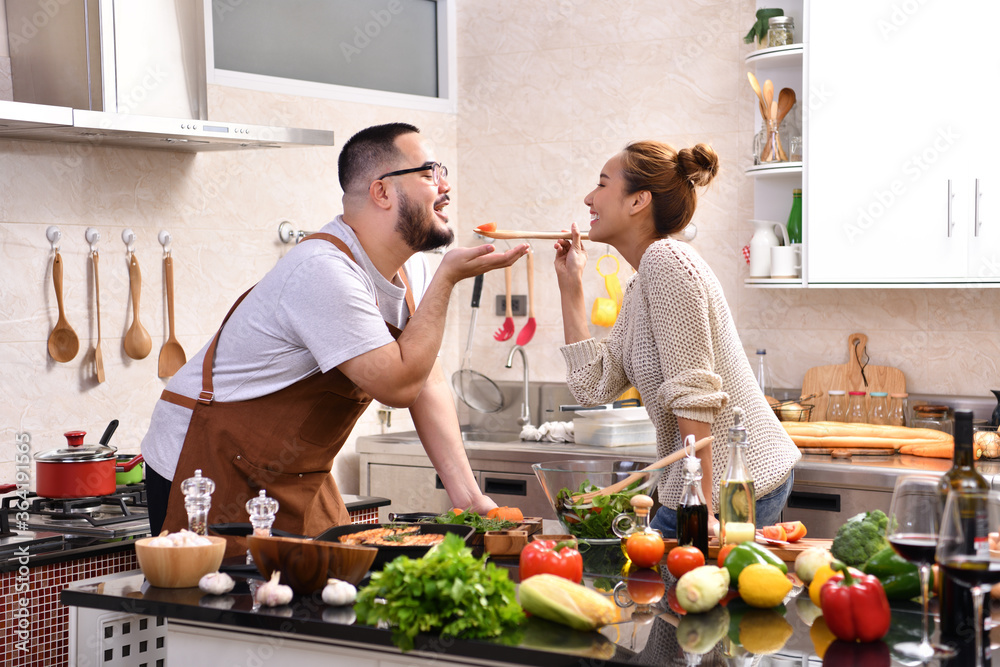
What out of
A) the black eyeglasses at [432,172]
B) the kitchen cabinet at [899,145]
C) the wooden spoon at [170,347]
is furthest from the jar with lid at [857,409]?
the wooden spoon at [170,347]

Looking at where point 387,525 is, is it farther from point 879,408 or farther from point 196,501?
point 879,408

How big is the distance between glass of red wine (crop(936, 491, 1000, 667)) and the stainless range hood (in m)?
2.23

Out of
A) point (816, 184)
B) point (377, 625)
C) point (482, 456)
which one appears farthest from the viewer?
point (482, 456)

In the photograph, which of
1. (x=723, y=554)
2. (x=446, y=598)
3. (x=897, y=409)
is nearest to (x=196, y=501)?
(x=446, y=598)

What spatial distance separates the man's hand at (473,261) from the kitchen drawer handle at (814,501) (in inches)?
59.6

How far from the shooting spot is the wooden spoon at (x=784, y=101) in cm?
358

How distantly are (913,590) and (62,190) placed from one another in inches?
99.1

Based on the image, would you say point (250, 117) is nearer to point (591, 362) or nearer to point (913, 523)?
point (591, 362)

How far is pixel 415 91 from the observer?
14.3ft

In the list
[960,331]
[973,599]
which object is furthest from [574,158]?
[973,599]

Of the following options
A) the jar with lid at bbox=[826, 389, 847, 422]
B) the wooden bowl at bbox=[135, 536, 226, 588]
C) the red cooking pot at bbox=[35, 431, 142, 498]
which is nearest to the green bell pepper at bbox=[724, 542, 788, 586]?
the wooden bowl at bbox=[135, 536, 226, 588]

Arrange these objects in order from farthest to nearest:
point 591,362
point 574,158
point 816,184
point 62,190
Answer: point 574,158 < point 816,184 < point 62,190 < point 591,362

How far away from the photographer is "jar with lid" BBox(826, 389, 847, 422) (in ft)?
11.9

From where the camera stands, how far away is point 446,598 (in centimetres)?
137
